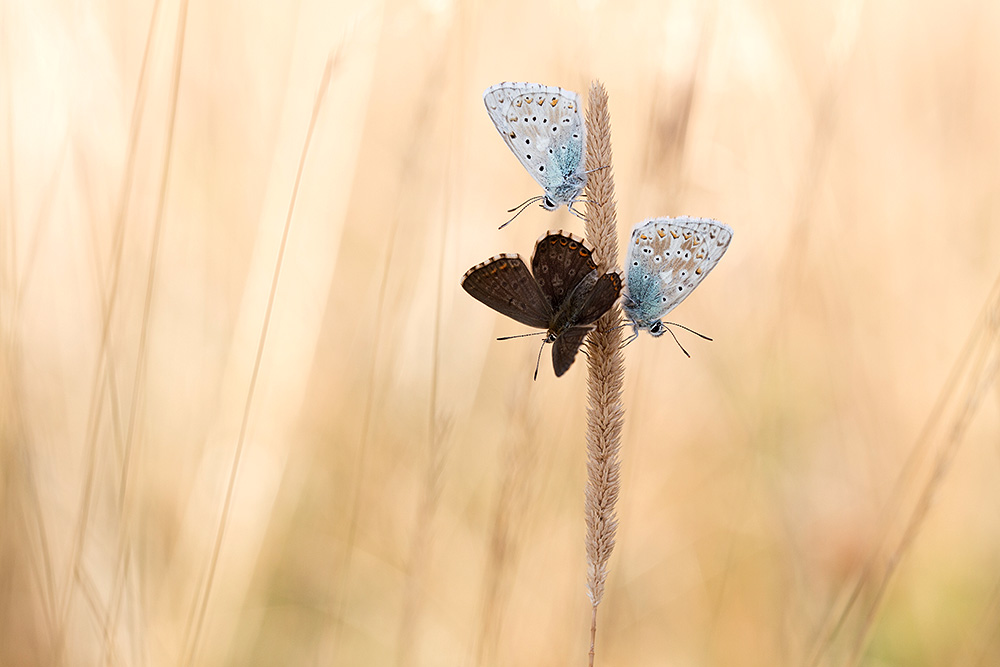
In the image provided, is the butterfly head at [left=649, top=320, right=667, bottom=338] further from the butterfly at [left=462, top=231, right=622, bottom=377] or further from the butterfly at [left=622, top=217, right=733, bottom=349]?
the butterfly at [left=462, top=231, right=622, bottom=377]

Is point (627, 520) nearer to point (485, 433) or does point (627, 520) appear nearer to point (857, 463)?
point (485, 433)

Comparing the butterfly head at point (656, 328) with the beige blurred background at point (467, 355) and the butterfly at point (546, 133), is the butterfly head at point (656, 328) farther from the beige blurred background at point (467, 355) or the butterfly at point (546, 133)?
the beige blurred background at point (467, 355)

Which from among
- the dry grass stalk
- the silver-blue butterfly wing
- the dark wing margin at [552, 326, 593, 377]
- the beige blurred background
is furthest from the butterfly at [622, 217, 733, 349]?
the beige blurred background

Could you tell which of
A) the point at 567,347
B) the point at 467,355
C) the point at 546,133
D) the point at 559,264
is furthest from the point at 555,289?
the point at 467,355

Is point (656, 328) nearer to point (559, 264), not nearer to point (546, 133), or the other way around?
point (559, 264)

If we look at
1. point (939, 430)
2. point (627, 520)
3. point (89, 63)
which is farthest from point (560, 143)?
point (939, 430)

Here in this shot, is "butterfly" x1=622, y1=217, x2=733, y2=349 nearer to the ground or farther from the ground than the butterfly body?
nearer to the ground
